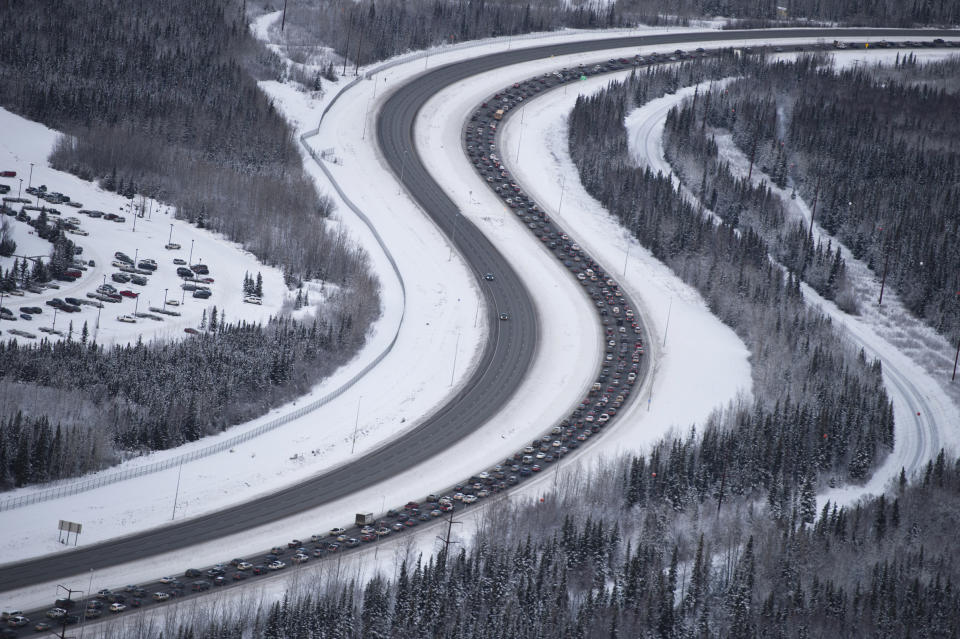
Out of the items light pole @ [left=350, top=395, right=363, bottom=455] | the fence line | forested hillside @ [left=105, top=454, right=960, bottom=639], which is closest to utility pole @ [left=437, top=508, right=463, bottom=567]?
forested hillside @ [left=105, top=454, right=960, bottom=639]

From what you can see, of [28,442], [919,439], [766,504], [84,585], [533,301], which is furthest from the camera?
[533,301]

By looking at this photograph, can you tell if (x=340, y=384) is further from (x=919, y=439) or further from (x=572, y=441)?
(x=919, y=439)

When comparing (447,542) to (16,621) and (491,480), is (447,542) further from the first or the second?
(16,621)

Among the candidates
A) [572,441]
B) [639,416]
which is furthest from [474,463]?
[639,416]

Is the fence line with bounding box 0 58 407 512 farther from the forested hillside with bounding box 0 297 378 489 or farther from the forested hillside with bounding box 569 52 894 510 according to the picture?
the forested hillside with bounding box 569 52 894 510

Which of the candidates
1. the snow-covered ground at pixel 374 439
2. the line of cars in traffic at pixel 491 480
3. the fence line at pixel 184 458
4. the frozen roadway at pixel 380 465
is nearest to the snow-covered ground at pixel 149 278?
the fence line at pixel 184 458

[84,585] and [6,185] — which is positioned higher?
[6,185]
